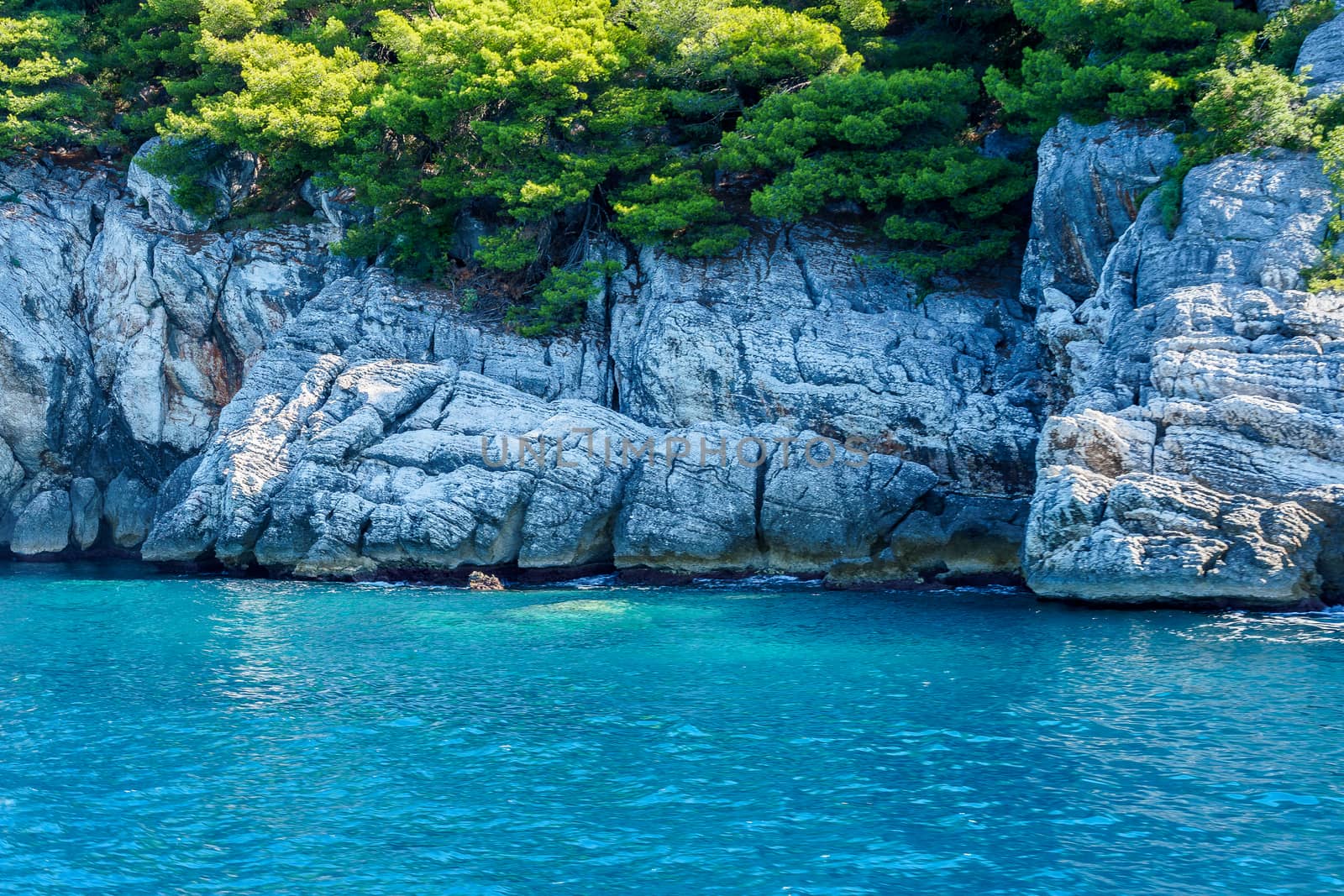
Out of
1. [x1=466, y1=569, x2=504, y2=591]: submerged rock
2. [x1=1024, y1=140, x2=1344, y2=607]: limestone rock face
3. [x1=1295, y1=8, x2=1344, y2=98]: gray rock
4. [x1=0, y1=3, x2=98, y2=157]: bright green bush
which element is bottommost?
[x1=466, y1=569, x2=504, y2=591]: submerged rock

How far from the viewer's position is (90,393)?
35.0 meters

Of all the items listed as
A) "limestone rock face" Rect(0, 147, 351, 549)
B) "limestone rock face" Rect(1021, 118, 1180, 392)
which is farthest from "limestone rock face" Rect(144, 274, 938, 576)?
"limestone rock face" Rect(0, 147, 351, 549)

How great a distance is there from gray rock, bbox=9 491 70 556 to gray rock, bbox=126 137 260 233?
9388mm

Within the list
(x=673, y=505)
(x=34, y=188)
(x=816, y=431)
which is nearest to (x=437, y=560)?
(x=673, y=505)

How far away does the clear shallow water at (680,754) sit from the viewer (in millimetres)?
10344

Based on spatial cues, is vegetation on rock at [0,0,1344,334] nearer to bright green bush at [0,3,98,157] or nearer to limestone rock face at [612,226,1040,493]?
bright green bush at [0,3,98,157]

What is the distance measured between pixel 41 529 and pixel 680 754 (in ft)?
91.3

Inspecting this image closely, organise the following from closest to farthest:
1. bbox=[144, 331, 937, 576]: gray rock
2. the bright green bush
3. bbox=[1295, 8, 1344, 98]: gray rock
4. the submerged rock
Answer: bbox=[1295, 8, 1344, 98]: gray rock
the submerged rock
bbox=[144, 331, 937, 576]: gray rock
the bright green bush

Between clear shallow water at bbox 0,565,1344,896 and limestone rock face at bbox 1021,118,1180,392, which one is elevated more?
limestone rock face at bbox 1021,118,1180,392

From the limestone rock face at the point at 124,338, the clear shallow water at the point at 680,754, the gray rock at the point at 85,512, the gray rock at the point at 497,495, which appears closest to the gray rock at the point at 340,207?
the limestone rock face at the point at 124,338

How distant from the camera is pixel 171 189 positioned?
118 feet

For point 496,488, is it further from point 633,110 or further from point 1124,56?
point 1124,56

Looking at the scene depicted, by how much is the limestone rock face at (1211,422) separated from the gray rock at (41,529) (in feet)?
92.4

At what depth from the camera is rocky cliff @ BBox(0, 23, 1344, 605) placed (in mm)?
20781
